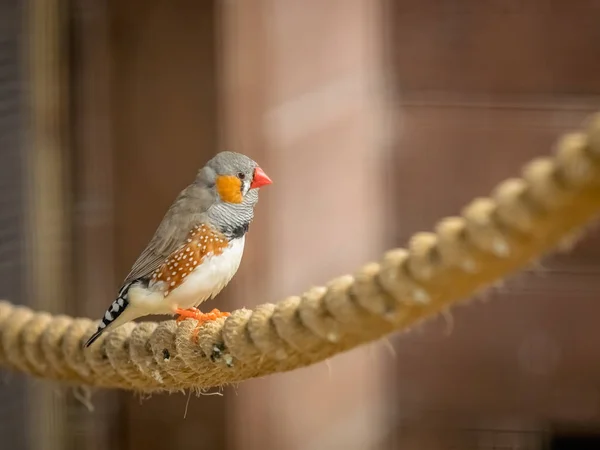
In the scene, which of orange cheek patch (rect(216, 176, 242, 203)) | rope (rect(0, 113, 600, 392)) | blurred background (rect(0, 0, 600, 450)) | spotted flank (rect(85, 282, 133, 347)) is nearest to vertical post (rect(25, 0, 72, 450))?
blurred background (rect(0, 0, 600, 450))

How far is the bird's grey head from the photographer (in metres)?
0.67

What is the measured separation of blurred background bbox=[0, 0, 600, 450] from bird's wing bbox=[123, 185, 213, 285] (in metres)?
0.30

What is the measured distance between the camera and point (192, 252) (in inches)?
28.6

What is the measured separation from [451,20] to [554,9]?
187 mm

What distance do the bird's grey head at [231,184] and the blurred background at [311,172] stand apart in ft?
1.09

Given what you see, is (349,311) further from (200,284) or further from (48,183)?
(48,183)

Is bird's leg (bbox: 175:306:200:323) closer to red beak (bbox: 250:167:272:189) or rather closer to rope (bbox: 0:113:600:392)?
rope (bbox: 0:113:600:392)

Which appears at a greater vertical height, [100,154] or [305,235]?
[100,154]

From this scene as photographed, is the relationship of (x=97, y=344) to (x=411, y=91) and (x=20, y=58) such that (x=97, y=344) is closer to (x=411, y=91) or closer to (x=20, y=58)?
(x=20, y=58)

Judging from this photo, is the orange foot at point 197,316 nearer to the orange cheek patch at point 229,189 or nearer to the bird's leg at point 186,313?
the bird's leg at point 186,313

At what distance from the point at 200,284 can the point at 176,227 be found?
50mm

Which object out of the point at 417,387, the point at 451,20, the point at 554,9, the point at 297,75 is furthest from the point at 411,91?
the point at 417,387

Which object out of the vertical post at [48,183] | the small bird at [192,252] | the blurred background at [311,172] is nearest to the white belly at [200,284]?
the small bird at [192,252]

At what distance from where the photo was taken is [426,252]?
0.62m
